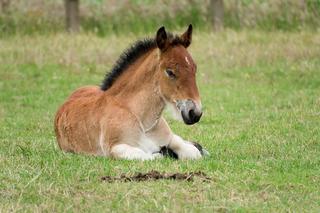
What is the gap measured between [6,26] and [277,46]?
10021 mm

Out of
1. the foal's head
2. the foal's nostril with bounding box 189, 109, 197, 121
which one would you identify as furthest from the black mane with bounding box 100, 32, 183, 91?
the foal's nostril with bounding box 189, 109, 197, 121

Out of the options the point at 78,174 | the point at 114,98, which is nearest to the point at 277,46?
the point at 114,98

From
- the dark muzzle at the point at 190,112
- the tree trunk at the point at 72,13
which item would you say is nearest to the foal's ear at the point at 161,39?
the dark muzzle at the point at 190,112

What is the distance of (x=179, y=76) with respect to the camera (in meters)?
9.32

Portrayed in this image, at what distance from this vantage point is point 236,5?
92.0 feet

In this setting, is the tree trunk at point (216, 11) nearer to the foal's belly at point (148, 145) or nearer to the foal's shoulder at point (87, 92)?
the foal's shoulder at point (87, 92)

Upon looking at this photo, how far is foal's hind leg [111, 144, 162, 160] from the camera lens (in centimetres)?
945

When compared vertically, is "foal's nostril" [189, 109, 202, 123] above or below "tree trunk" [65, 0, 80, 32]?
above

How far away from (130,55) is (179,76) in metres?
1.18

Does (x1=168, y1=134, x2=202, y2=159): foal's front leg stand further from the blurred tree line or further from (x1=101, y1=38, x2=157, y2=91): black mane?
the blurred tree line

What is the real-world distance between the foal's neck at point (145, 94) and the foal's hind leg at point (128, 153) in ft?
1.22

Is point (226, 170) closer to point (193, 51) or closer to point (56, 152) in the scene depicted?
point (56, 152)

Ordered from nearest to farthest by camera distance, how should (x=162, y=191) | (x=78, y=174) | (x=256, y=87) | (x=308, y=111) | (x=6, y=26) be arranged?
(x=162, y=191) < (x=78, y=174) < (x=308, y=111) < (x=256, y=87) < (x=6, y=26)

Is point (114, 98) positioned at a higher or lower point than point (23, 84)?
higher
